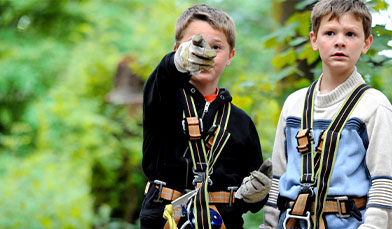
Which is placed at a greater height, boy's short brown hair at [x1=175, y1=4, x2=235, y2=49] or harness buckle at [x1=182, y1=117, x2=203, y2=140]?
boy's short brown hair at [x1=175, y1=4, x2=235, y2=49]

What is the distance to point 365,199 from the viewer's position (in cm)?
207

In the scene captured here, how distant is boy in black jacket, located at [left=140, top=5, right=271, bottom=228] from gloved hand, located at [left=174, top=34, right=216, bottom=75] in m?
0.15

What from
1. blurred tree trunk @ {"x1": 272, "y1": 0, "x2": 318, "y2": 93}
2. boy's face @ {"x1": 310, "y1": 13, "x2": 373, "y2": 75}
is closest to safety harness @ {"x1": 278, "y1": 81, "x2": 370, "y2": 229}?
boy's face @ {"x1": 310, "y1": 13, "x2": 373, "y2": 75}

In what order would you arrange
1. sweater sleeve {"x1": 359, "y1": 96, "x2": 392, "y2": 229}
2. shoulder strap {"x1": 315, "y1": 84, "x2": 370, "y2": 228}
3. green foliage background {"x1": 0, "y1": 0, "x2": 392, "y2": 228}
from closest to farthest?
sweater sleeve {"x1": 359, "y1": 96, "x2": 392, "y2": 229} < shoulder strap {"x1": 315, "y1": 84, "x2": 370, "y2": 228} < green foliage background {"x1": 0, "y1": 0, "x2": 392, "y2": 228}

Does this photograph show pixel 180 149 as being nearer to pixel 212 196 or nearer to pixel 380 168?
pixel 212 196

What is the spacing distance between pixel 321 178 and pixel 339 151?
13 cm

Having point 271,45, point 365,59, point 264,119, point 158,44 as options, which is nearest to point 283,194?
point 365,59

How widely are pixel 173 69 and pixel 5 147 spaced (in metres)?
7.12

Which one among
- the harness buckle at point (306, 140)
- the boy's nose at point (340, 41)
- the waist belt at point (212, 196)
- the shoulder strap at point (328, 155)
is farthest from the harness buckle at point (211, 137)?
the boy's nose at point (340, 41)

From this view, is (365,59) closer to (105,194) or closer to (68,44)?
(105,194)

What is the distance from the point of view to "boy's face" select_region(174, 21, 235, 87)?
2.48 meters

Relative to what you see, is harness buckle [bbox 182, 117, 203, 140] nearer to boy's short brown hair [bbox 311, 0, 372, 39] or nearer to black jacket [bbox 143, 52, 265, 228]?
black jacket [bbox 143, 52, 265, 228]

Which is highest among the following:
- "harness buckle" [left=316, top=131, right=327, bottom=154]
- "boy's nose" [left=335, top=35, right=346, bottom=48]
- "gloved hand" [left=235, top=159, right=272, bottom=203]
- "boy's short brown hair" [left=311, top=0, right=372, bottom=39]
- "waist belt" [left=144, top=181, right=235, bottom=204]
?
"boy's short brown hair" [left=311, top=0, right=372, bottom=39]

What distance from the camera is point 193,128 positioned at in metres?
2.35
